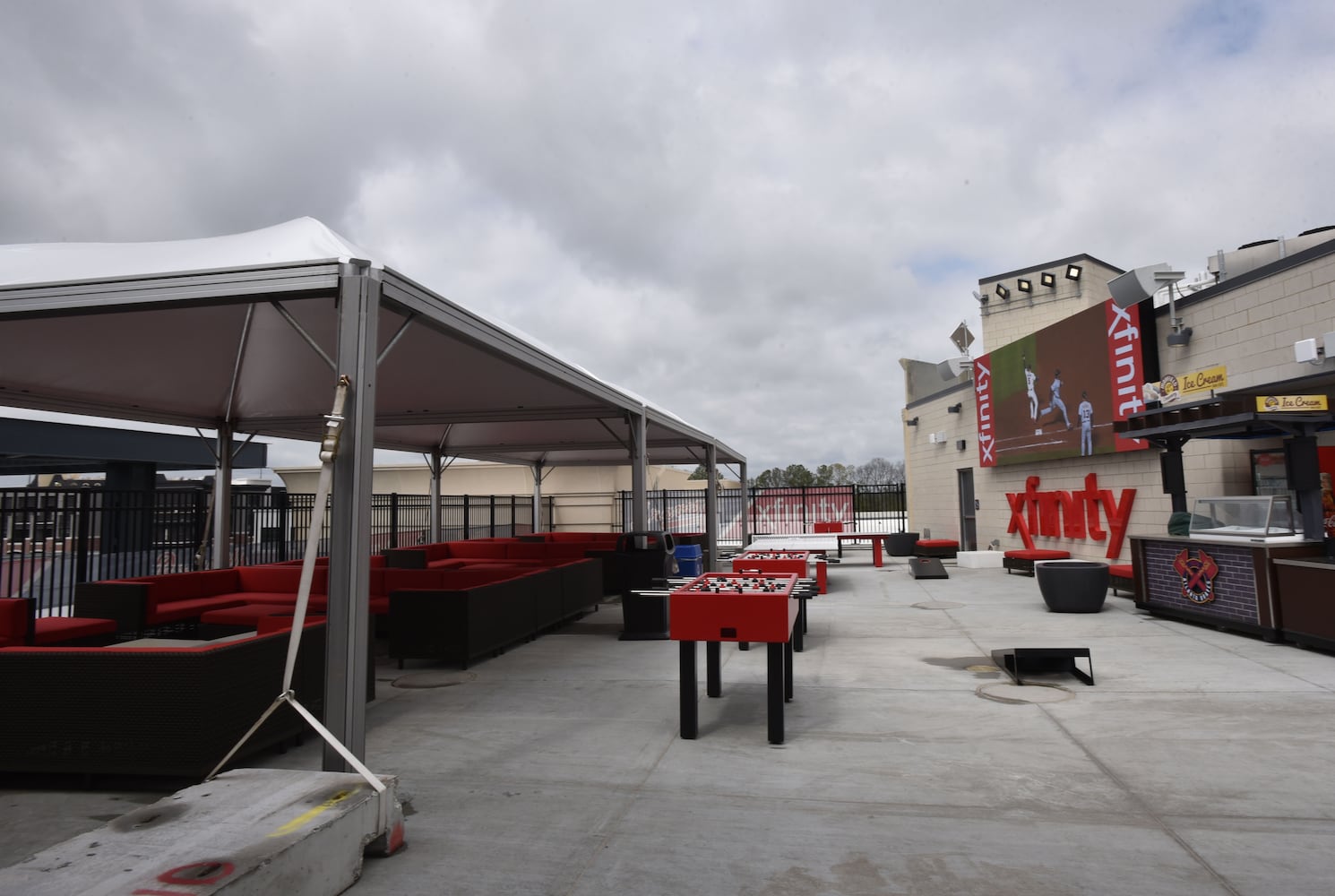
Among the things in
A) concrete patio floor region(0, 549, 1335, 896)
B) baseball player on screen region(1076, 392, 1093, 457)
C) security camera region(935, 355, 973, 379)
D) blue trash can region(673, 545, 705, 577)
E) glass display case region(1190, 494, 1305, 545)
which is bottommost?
concrete patio floor region(0, 549, 1335, 896)

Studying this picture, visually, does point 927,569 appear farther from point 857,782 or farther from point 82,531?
point 82,531

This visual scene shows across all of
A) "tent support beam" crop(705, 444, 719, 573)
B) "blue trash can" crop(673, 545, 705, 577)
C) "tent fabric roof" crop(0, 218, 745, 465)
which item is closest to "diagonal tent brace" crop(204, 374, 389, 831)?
"tent fabric roof" crop(0, 218, 745, 465)

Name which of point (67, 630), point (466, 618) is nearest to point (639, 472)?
point (466, 618)

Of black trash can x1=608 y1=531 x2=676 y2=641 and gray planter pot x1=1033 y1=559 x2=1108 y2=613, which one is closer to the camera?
black trash can x1=608 y1=531 x2=676 y2=641

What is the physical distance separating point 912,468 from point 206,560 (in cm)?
1942

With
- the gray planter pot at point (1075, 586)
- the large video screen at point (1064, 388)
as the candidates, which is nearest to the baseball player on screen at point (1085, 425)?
the large video screen at point (1064, 388)

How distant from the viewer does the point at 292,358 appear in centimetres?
894

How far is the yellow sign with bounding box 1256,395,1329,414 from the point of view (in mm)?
7879

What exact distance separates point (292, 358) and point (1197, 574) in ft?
36.8

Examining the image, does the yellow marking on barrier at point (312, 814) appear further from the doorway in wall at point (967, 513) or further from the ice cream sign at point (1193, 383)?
the doorway in wall at point (967, 513)

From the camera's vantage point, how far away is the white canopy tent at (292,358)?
14.4 ft

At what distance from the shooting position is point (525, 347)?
22.8ft

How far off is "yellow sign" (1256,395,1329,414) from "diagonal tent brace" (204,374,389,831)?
352 inches

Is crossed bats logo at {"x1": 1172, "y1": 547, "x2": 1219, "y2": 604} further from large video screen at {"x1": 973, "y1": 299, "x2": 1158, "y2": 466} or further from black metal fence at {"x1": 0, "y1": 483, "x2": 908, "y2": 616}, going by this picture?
black metal fence at {"x1": 0, "y1": 483, "x2": 908, "y2": 616}
